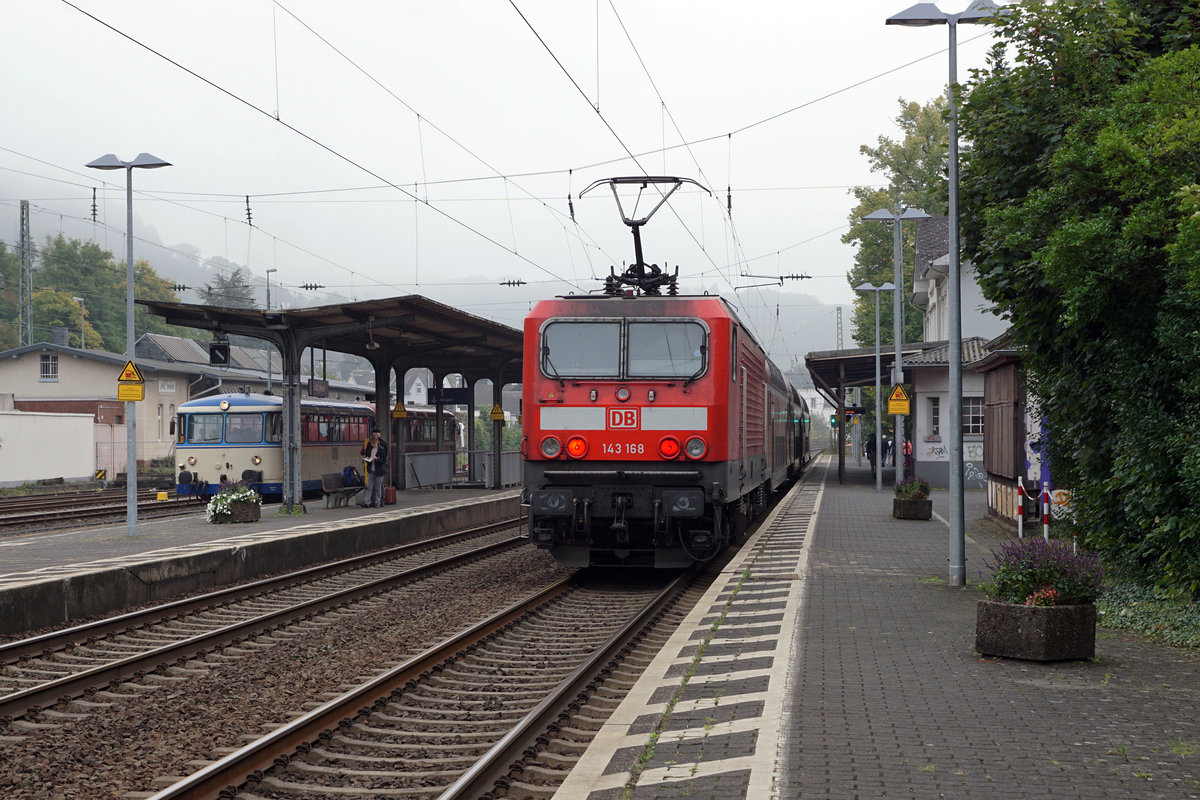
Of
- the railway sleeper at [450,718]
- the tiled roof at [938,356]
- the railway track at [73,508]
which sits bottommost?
the railway sleeper at [450,718]

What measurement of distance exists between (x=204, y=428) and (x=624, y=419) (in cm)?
1832

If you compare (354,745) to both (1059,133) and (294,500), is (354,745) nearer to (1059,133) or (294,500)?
(1059,133)

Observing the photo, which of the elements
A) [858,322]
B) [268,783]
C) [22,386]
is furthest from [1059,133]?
[858,322]

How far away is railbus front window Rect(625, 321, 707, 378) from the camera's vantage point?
13.8m

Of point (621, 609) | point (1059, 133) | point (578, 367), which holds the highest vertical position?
point (1059, 133)

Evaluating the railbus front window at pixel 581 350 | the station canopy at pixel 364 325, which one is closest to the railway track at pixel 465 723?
the railbus front window at pixel 581 350

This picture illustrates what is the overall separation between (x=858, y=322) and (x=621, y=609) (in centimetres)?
5316

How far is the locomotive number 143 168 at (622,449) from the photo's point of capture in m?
13.7

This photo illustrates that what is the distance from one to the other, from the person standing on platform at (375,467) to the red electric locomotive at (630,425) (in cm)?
1129

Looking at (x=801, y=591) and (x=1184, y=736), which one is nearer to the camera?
(x=1184, y=736)

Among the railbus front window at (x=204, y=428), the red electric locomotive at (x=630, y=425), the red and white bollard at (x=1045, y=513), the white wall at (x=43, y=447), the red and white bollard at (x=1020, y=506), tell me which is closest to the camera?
the red electric locomotive at (x=630, y=425)

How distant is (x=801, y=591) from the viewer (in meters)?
12.3

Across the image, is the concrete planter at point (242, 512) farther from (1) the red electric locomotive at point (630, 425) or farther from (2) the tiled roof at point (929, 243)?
(2) the tiled roof at point (929, 243)

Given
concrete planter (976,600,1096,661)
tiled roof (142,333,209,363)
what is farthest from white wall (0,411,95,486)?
concrete planter (976,600,1096,661)
